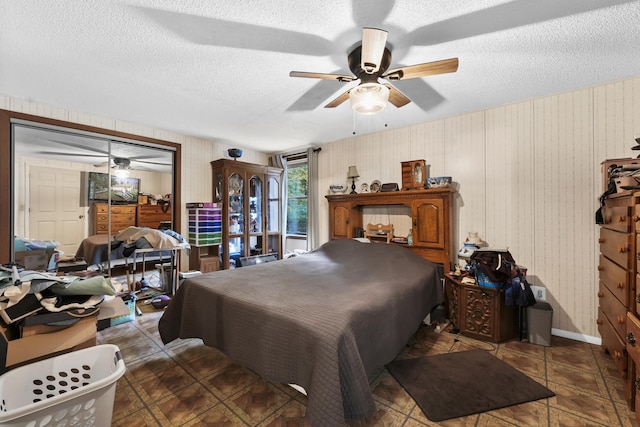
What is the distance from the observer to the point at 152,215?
3705mm

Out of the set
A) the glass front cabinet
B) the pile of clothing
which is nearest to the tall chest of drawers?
the pile of clothing

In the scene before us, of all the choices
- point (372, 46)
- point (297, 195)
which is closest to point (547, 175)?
point (372, 46)

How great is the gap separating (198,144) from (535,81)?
4319 mm

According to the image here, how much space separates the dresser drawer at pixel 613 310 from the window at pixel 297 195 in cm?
386

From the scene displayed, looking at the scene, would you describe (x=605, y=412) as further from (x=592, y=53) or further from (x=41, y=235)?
(x=41, y=235)

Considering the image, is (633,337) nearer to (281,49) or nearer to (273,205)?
(281,49)

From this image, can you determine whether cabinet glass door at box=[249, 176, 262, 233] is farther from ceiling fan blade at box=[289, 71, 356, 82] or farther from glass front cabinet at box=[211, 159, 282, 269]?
ceiling fan blade at box=[289, 71, 356, 82]

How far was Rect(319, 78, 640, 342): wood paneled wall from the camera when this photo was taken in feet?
7.94

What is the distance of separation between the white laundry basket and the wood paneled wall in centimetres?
338

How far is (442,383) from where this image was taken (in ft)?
6.14

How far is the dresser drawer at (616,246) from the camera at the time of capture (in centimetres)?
171

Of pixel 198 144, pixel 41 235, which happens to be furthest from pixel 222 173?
pixel 41 235

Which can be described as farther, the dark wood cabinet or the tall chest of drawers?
the dark wood cabinet

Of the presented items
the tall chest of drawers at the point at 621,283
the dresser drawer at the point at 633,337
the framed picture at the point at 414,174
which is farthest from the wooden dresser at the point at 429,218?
the dresser drawer at the point at 633,337
